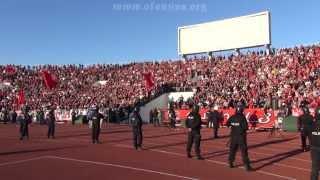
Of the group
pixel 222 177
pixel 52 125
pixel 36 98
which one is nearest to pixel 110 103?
pixel 36 98

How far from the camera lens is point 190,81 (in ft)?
158

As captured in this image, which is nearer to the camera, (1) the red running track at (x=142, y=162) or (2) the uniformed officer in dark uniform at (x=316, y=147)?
(2) the uniformed officer in dark uniform at (x=316, y=147)

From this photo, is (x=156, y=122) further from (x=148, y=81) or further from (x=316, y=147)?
(x=316, y=147)

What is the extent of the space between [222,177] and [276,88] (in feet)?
78.7

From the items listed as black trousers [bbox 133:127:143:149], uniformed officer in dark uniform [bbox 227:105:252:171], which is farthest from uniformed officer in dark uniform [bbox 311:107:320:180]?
black trousers [bbox 133:127:143:149]

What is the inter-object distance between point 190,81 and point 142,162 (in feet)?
101

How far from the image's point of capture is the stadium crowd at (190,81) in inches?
1480

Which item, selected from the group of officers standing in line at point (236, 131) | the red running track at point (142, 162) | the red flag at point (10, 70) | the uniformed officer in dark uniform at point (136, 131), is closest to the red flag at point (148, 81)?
the group of officers standing in line at point (236, 131)

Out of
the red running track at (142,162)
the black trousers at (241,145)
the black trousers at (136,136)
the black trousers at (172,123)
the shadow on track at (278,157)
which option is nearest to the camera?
the red running track at (142,162)

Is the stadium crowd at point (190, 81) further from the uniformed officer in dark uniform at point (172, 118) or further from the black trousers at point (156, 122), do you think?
the uniformed officer in dark uniform at point (172, 118)

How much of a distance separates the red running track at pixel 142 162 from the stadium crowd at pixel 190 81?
10.9m

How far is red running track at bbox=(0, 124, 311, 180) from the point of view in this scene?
15.1m

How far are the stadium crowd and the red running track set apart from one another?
1091 centimetres

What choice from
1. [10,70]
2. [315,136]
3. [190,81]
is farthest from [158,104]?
[315,136]
